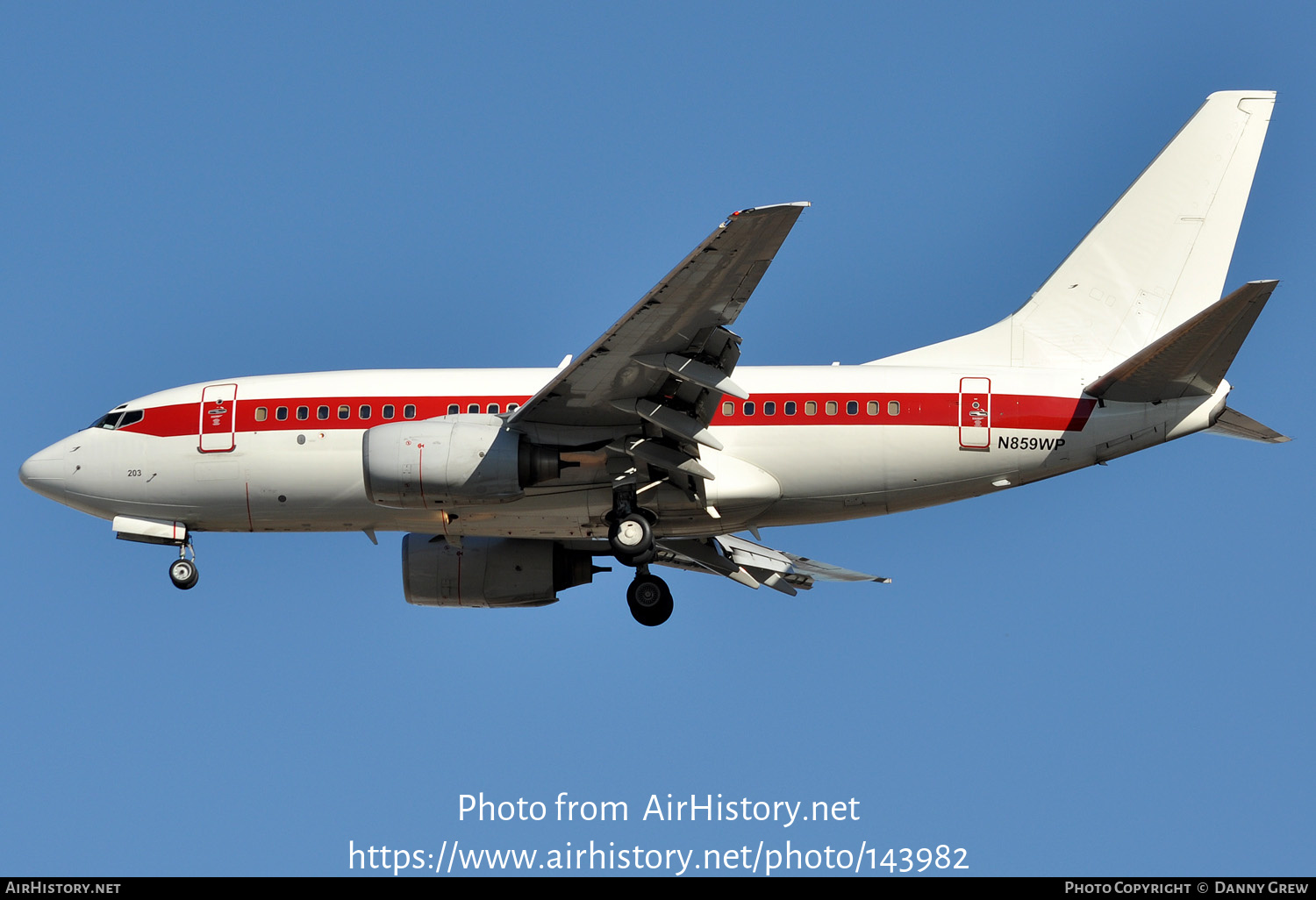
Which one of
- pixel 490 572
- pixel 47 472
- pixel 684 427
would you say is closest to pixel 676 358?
pixel 684 427

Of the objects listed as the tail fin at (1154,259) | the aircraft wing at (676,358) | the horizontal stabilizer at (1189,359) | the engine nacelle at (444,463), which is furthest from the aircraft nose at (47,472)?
the horizontal stabilizer at (1189,359)

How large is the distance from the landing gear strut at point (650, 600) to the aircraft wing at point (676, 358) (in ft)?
11.6

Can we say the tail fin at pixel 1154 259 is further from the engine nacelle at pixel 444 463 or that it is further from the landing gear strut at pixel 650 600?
the engine nacelle at pixel 444 463

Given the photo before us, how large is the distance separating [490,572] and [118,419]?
7614 millimetres

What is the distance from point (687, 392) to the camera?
1033 inches

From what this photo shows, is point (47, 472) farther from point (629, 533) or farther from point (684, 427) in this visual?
point (684, 427)

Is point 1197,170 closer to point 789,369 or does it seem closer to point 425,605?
point 789,369

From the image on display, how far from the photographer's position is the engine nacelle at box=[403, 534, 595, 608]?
30.9 metres

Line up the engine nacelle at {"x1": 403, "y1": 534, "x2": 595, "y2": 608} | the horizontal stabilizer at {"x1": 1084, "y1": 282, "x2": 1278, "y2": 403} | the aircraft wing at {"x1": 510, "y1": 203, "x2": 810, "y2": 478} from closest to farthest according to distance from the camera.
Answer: the aircraft wing at {"x1": 510, "y1": 203, "x2": 810, "y2": 478}
the horizontal stabilizer at {"x1": 1084, "y1": 282, "x2": 1278, "y2": 403}
the engine nacelle at {"x1": 403, "y1": 534, "x2": 595, "y2": 608}

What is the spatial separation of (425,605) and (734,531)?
6.65 m

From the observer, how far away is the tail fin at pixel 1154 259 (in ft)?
95.0

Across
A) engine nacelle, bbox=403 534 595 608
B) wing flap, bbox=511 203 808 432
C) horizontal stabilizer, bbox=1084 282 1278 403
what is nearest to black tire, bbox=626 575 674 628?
engine nacelle, bbox=403 534 595 608

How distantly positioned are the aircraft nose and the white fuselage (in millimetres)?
333

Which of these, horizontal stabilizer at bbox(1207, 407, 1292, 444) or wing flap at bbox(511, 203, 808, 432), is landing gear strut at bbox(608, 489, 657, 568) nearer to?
wing flap at bbox(511, 203, 808, 432)
